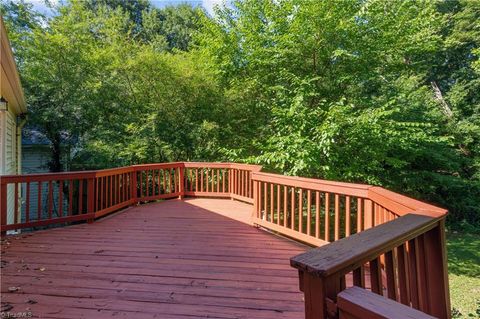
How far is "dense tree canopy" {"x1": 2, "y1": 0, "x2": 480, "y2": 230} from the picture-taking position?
638 centimetres

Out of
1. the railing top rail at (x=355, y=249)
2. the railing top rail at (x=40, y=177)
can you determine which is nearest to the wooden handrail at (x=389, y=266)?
the railing top rail at (x=355, y=249)

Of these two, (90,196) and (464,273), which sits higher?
(90,196)

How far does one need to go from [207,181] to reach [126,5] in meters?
22.7

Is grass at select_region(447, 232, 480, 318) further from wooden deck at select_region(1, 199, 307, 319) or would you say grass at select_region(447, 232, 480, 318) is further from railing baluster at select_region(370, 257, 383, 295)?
railing baluster at select_region(370, 257, 383, 295)

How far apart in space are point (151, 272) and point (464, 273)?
7583 millimetres

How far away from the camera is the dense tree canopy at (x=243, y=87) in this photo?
20.9ft

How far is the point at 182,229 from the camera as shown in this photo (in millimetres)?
4352

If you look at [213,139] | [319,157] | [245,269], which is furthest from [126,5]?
[245,269]

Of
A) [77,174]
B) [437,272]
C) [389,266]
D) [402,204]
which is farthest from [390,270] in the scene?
[77,174]

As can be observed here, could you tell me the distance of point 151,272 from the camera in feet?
9.21

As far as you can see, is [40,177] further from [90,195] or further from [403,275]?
[403,275]

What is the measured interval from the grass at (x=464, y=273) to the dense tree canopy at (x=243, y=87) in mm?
2312

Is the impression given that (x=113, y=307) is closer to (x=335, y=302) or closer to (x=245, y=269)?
(x=245, y=269)

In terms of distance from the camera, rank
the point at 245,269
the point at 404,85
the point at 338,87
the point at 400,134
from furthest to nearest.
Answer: the point at 404,85
the point at 338,87
the point at 400,134
the point at 245,269
